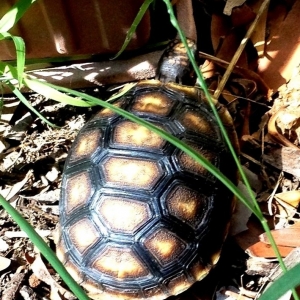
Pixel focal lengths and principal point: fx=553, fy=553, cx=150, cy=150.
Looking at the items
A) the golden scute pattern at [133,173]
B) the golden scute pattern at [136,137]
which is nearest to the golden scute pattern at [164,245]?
the golden scute pattern at [133,173]

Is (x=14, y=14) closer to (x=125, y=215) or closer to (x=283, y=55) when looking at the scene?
(x=125, y=215)

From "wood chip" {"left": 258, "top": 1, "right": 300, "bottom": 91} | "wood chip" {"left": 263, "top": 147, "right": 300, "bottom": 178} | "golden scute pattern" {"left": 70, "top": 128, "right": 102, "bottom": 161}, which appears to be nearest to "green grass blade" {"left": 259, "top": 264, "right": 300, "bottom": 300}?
"golden scute pattern" {"left": 70, "top": 128, "right": 102, "bottom": 161}

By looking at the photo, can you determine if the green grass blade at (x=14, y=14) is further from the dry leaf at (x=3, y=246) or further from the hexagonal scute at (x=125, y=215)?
the dry leaf at (x=3, y=246)

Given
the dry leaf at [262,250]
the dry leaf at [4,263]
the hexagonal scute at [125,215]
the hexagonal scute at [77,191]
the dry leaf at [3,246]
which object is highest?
the hexagonal scute at [77,191]

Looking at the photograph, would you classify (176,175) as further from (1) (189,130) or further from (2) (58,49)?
(2) (58,49)

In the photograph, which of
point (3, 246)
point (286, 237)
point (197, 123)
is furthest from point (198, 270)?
point (3, 246)

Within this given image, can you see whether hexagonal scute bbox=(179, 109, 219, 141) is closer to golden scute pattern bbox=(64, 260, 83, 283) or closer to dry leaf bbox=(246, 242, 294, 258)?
dry leaf bbox=(246, 242, 294, 258)
